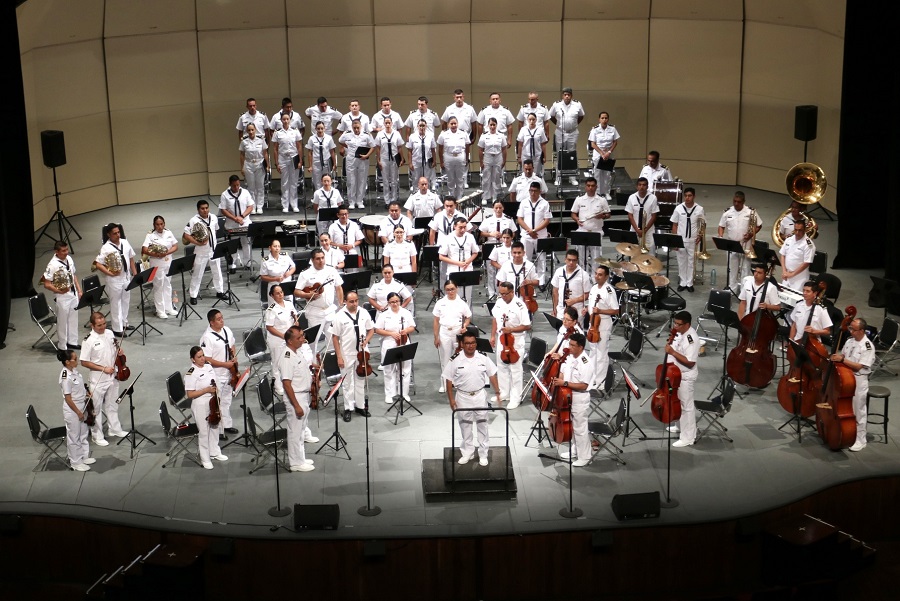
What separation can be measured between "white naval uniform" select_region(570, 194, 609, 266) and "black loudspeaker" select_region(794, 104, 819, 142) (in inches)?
218

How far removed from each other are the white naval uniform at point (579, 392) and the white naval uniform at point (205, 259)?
7081 mm

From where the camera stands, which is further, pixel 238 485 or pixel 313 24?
pixel 313 24

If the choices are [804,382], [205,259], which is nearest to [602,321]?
[804,382]

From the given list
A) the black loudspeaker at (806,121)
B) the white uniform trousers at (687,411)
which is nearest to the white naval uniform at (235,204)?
the white uniform trousers at (687,411)

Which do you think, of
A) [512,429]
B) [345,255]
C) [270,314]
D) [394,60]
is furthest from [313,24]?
[512,429]

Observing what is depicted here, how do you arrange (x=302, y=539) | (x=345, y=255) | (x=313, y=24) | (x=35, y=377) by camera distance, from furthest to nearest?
(x=313, y=24) < (x=345, y=255) < (x=35, y=377) < (x=302, y=539)

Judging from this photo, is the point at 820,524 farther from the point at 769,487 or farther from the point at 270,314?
the point at 270,314

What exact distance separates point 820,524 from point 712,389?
3137 millimetres

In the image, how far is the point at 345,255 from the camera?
17234mm

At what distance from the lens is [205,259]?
18.3 metres

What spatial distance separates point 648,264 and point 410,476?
5034 millimetres

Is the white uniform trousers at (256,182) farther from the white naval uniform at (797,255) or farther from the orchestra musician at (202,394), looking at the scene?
the white naval uniform at (797,255)

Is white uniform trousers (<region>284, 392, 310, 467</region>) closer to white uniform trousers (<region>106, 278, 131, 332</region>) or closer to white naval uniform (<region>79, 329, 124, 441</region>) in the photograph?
white naval uniform (<region>79, 329, 124, 441</region>)

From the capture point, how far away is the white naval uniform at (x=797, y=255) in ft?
55.6
